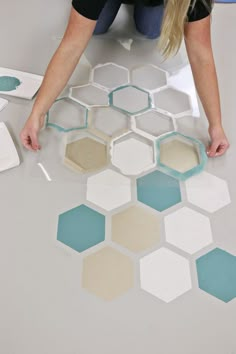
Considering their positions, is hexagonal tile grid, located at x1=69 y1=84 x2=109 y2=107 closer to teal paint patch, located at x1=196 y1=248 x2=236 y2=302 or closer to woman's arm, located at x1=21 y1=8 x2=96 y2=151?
woman's arm, located at x1=21 y1=8 x2=96 y2=151

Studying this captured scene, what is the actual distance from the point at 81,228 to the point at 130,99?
409 mm

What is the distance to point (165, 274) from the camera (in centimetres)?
77

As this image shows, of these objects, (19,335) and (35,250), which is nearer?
(19,335)

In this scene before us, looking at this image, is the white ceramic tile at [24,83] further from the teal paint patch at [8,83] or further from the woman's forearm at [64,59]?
the woman's forearm at [64,59]

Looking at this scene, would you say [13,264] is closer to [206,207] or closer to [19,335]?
[19,335]

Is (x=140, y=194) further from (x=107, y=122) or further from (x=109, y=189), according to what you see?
(x=107, y=122)

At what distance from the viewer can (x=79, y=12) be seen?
34.5 inches

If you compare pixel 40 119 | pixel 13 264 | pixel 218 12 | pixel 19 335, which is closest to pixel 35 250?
pixel 13 264

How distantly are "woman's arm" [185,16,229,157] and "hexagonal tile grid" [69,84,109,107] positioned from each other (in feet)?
0.78

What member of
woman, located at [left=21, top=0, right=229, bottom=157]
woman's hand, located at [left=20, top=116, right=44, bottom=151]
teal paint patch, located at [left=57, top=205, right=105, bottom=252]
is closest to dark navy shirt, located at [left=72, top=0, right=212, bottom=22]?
woman, located at [left=21, top=0, right=229, bottom=157]

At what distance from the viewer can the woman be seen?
0.87 meters

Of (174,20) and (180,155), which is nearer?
(174,20)

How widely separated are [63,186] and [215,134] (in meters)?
0.34

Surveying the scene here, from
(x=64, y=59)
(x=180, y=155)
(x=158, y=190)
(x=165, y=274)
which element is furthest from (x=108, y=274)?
(x=64, y=59)
